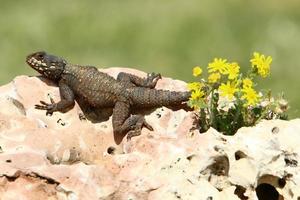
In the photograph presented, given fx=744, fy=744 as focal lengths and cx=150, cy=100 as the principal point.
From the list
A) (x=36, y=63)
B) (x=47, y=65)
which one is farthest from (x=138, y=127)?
(x=36, y=63)

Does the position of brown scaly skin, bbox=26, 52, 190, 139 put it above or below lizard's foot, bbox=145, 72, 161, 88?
below

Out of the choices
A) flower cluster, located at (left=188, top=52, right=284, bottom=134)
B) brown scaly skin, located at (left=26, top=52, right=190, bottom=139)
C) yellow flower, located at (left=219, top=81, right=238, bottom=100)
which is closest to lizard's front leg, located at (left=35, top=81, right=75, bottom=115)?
brown scaly skin, located at (left=26, top=52, right=190, bottom=139)

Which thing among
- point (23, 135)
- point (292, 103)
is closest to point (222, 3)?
point (292, 103)

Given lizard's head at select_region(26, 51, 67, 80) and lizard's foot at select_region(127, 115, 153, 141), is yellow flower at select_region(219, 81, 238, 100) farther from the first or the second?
lizard's head at select_region(26, 51, 67, 80)

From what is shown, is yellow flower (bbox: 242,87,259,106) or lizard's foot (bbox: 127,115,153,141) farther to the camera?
lizard's foot (bbox: 127,115,153,141)

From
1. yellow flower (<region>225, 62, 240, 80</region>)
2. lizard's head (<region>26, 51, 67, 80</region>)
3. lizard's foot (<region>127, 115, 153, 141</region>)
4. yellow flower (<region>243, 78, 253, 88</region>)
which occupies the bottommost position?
lizard's foot (<region>127, 115, 153, 141</region>)

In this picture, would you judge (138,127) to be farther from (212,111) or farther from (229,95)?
(229,95)
